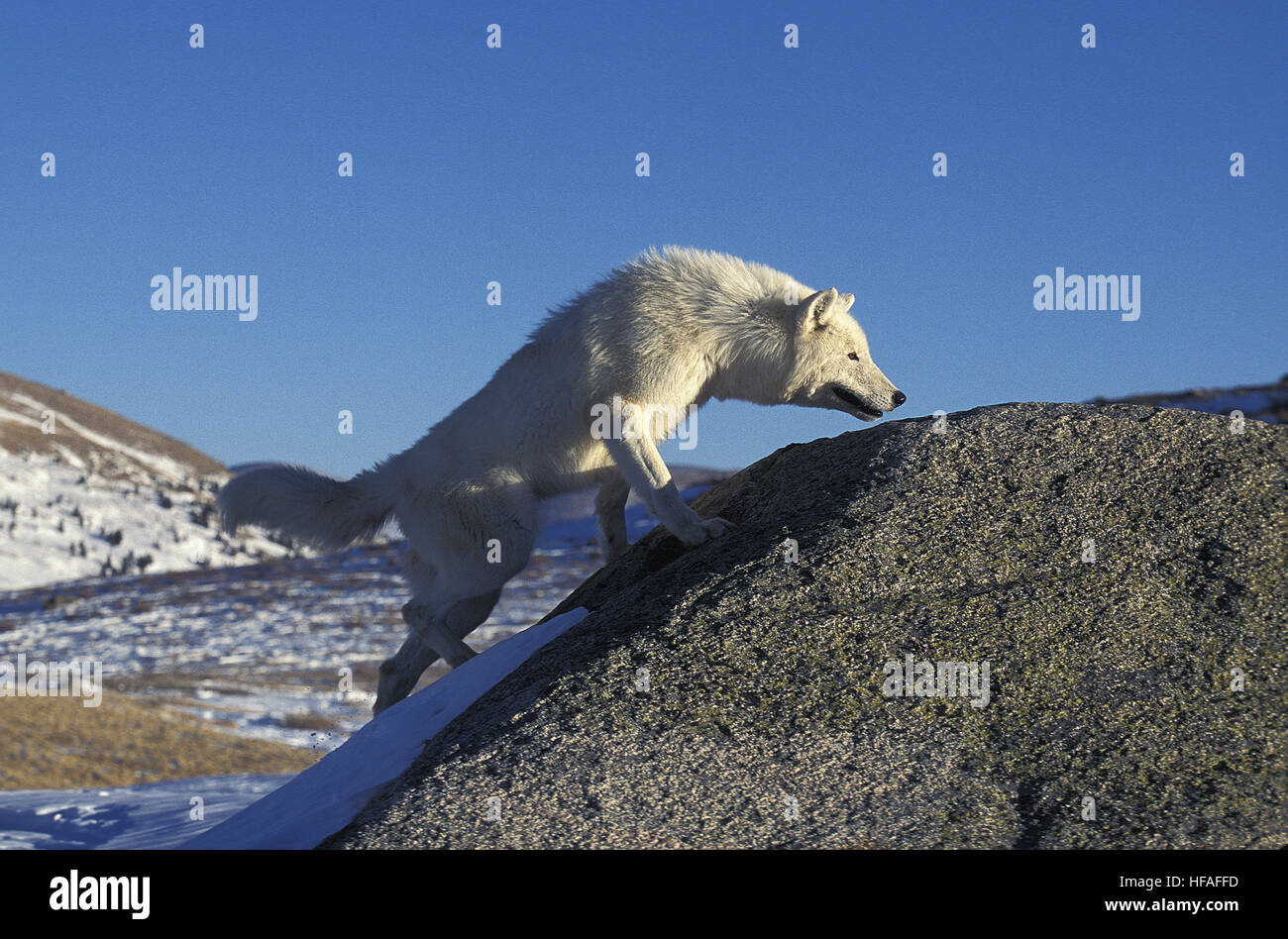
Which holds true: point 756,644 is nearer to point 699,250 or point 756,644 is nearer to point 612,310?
point 612,310

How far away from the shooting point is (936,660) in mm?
4539

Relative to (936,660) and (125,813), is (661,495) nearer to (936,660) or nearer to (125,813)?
(936,660)

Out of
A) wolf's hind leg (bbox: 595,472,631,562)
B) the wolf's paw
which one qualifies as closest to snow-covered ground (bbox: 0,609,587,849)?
the wolf's paw

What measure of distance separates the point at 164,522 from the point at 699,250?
1375 inches

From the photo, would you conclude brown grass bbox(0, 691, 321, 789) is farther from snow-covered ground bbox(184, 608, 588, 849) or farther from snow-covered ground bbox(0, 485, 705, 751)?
snow-covered ground bbox(184, 608, 588, 849)

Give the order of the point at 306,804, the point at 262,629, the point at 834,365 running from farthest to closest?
the point at 262,629
the point at 834,365
the point at 306,804

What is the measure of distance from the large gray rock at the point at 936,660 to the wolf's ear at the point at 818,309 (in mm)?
777

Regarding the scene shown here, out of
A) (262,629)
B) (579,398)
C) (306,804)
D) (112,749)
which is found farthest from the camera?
(262,629)

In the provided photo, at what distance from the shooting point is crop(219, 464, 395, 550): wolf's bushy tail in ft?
22.9

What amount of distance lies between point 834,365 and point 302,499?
3.30 m

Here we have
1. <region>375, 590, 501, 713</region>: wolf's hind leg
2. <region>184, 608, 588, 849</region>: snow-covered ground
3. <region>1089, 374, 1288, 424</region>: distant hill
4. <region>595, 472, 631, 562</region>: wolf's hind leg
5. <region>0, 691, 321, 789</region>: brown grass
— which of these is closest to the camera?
<region>184, 608, 588, 849</region>: snow-covered ground

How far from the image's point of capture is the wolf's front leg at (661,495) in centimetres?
590

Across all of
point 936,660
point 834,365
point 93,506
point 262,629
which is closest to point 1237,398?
point 262,629

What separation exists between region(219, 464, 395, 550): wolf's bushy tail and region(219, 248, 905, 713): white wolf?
0.04ft
